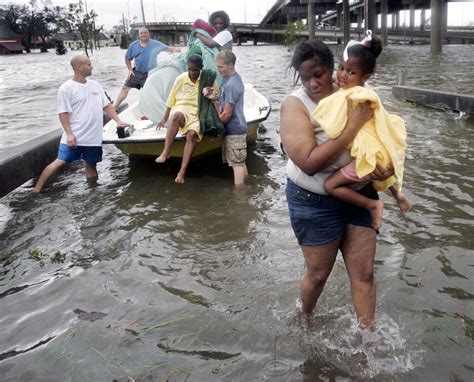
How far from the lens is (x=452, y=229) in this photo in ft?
17.0

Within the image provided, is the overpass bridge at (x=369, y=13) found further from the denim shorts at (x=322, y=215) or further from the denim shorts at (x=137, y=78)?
the denim shorts at (x=322, y=215)

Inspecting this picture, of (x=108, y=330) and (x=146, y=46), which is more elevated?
(x=146, y=46)

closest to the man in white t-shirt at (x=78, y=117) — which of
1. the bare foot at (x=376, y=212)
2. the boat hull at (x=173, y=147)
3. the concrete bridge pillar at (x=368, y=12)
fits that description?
the boat hull at (x=173, y=147)

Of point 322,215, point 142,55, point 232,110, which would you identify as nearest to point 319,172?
point 322,215

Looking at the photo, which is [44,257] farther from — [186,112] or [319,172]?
[319,172]

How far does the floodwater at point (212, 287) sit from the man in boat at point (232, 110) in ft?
1.40

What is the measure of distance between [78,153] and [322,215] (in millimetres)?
5128

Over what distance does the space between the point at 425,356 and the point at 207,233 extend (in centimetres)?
280

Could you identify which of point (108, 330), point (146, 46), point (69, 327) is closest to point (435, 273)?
point (108, 330)

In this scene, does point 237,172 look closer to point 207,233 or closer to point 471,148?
point 207,233

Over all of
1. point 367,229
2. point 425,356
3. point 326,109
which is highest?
point 326,109

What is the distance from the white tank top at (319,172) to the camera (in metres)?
2.85

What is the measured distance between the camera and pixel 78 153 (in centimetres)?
729

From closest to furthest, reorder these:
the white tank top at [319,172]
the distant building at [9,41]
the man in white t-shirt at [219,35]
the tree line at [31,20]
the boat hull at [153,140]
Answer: the white tank top at [319,172] < the boat hull at [153,140] < the man in white t-shirt at [219,35] < the distant building at [9,41] < the tree line at [31,20]
